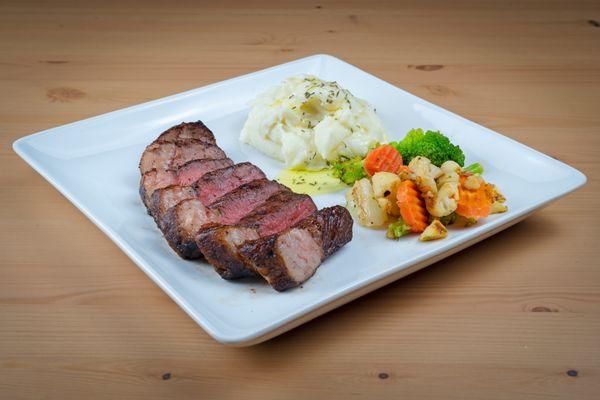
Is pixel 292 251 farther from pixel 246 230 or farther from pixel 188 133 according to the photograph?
pixel 188 133

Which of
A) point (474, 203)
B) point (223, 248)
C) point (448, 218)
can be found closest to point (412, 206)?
point (448, 218)

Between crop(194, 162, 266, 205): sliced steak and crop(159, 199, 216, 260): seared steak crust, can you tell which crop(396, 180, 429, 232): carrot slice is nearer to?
crop(194, 162, 266, 205): sliced steak

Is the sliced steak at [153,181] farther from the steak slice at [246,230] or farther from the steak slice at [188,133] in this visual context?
the steak slice at [246,230]

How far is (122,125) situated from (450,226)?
8.41ft

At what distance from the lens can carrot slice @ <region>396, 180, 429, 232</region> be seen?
3.89m

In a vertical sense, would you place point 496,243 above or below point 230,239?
below

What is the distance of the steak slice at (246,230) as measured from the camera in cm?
347

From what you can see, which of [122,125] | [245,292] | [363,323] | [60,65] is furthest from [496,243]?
[60,65]

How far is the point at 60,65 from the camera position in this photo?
6578 mm

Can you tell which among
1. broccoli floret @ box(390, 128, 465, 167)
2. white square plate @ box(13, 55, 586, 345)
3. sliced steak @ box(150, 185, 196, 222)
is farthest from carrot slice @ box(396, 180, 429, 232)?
sliced steak @ box(150, 185, 196, 222)

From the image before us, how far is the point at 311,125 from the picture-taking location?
5078 mm

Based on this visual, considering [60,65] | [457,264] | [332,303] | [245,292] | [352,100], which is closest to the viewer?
[332,303]

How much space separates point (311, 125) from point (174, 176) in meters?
1.19

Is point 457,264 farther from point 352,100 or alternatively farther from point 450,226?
point 352,100
